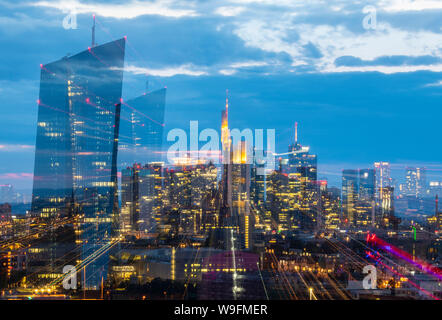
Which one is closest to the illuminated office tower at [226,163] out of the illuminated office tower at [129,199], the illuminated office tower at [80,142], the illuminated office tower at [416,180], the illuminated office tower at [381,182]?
the illuminated office tower at [129,199]

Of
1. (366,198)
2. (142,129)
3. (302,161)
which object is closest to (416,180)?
(366,198)

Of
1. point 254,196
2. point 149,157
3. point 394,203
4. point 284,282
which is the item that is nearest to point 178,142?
point 149,157

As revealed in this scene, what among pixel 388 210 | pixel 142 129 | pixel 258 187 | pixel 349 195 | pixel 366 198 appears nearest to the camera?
pixel 142 129

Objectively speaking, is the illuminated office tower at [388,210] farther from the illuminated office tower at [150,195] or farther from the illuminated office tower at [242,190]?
the illuminated office tower at [150,195]

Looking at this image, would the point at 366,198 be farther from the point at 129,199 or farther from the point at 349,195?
the point at 129,199

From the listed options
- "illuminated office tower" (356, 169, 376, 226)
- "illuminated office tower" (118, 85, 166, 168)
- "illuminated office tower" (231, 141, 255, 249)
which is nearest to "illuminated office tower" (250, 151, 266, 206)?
"illuminated office tower" (231, 141, 255, 249)

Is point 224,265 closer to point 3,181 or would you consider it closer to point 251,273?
point 251,273
